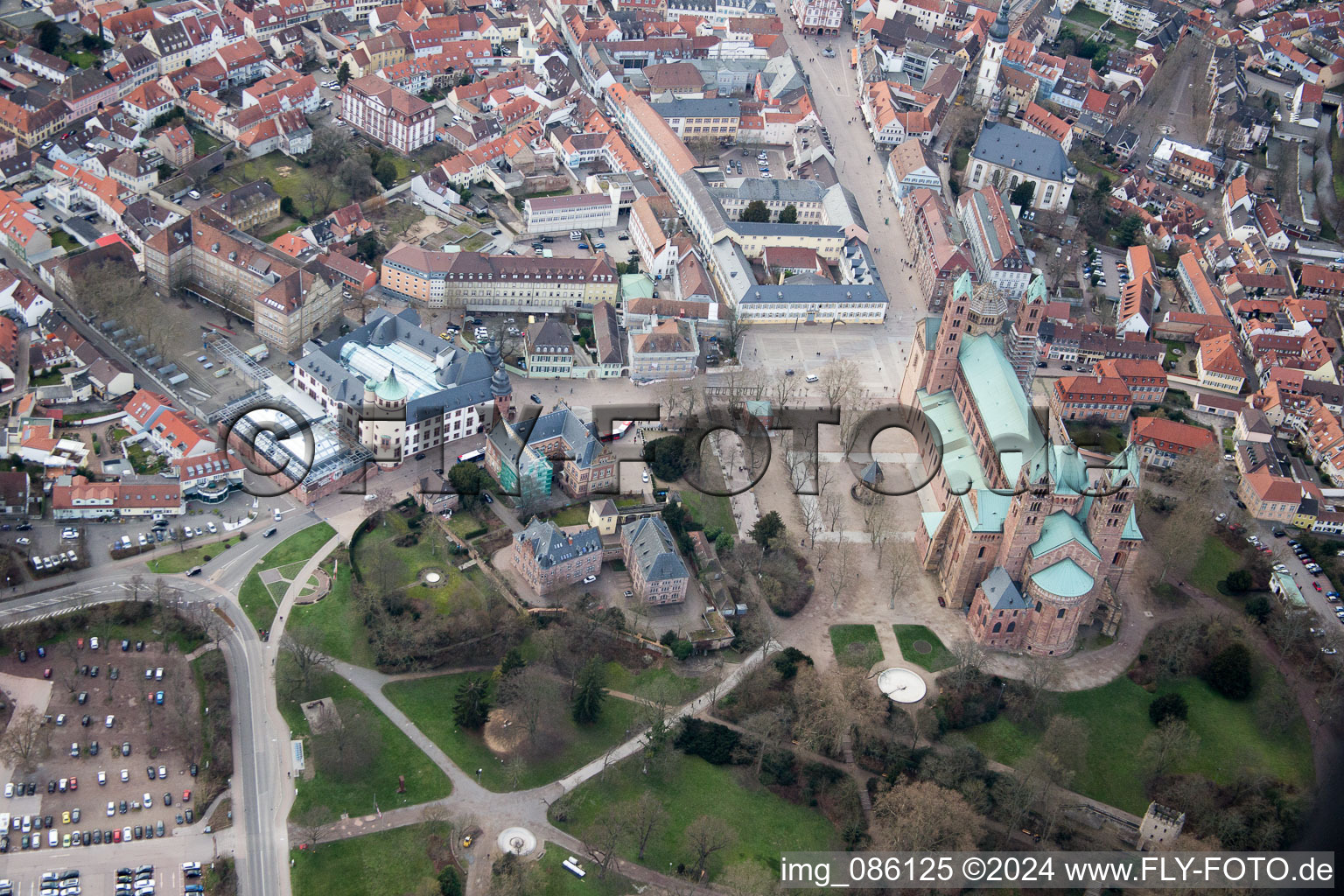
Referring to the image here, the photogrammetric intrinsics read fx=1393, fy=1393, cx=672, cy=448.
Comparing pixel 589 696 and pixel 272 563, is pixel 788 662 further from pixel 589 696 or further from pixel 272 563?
pixel 272 563

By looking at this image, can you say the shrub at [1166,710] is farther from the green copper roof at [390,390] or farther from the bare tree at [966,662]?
the green copper roof at [390,390]

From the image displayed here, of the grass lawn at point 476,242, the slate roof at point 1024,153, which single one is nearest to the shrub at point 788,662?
the grass lawn at point 476,242

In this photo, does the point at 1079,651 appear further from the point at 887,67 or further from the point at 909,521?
the point at 887,67

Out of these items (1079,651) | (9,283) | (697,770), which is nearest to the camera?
(697,770)

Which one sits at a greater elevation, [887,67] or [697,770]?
[887,67]

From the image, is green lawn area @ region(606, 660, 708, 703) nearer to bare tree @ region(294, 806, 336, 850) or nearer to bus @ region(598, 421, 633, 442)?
bare tree @ region(294, 806, 336, 850)

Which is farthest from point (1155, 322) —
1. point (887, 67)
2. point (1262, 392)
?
point (887, 67)
